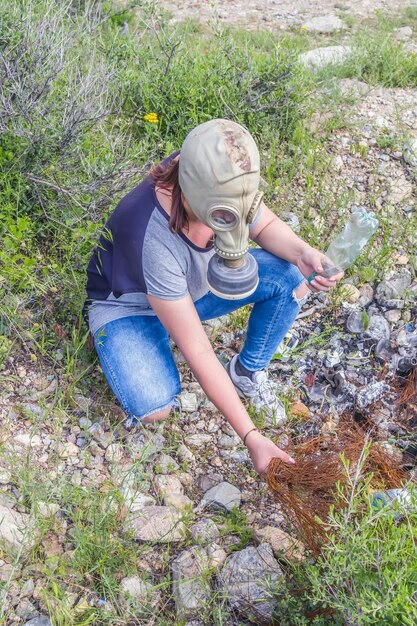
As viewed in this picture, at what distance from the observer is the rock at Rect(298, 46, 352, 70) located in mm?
5246

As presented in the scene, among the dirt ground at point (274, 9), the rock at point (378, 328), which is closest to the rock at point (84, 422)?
the rock at point (378, 328)

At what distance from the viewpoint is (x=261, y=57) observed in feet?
15.3

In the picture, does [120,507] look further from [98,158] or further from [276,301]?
[98,158]

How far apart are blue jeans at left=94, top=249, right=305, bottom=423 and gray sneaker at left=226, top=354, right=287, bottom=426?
0.16 m

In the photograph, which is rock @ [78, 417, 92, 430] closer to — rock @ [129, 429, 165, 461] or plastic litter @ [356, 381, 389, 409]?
rock @ [129, 429, 165, 461]

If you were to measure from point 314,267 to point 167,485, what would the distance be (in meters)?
1.08

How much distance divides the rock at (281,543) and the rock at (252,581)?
0.16 ft

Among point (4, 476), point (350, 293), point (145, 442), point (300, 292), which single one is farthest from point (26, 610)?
point (350, 293)

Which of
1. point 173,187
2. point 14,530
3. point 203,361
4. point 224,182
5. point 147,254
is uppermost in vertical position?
point 224,182

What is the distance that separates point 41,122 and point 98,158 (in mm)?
332

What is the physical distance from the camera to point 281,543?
8.40 ft

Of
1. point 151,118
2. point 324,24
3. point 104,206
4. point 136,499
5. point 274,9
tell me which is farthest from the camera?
point 274,9

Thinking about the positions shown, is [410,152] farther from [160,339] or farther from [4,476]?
[4,476]

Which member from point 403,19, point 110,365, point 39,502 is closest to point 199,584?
point 39,502
